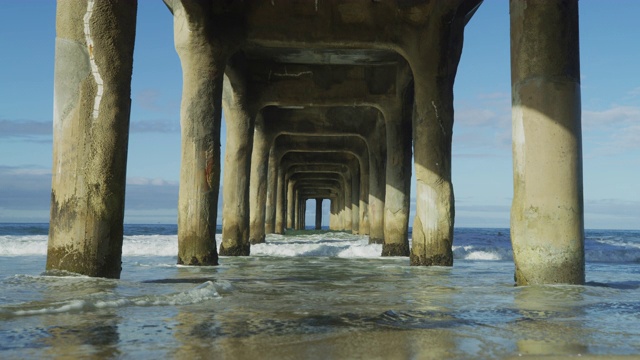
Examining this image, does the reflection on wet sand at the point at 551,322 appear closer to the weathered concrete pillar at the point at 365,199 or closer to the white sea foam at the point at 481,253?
the white sea foam at the point at 481,253

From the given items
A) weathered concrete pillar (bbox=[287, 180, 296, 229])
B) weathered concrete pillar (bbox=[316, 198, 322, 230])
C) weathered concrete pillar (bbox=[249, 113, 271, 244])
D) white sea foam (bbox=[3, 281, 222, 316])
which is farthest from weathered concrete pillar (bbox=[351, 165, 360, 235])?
weathered concrete pillar (bbox=[316, 198, 322, 230])

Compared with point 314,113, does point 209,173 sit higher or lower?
lower

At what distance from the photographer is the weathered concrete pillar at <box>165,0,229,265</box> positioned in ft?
34.0

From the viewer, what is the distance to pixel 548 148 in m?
6.28

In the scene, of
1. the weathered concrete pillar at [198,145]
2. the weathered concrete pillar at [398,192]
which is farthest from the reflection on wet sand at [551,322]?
the weathered concrete pillar at [398,192]

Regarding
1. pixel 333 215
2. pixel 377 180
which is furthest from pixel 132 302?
pixel 333 215

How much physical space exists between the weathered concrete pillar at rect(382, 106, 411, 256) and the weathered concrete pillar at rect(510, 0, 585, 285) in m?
7.81

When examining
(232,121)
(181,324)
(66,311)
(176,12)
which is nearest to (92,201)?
(66,311)

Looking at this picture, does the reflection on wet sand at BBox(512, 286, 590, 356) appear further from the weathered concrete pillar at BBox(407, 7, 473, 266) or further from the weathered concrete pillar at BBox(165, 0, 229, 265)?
the weathered concrete pillar at BBox(165, 0, 229, 265)

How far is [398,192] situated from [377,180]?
21.4 ft

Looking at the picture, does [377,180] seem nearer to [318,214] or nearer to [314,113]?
[314,113]

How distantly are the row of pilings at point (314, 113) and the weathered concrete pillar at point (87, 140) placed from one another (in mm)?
13

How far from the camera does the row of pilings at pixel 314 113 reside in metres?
5.97

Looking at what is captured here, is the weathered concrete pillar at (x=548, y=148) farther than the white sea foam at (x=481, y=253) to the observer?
No
